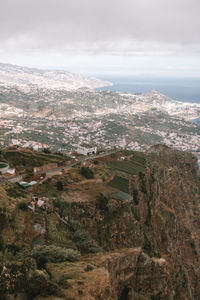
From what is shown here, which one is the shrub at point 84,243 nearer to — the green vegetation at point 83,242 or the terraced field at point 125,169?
the green vegetation at point 83,242

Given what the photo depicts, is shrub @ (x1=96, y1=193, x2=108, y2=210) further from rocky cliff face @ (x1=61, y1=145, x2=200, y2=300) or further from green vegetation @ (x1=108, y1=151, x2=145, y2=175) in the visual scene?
green vegetation @ (x1=108, y1=151, x2=145, y2=175)

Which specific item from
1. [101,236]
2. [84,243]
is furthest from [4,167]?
[84,243]

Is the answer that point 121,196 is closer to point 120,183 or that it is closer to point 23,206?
point 120,183

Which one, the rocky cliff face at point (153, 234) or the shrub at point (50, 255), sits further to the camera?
the rocky cliff face at point (153, 234)

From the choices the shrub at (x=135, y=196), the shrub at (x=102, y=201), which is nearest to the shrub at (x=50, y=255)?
the shrub at (x=102, y=201)

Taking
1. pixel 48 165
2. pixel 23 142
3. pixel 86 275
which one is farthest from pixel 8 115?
pixel 86 275

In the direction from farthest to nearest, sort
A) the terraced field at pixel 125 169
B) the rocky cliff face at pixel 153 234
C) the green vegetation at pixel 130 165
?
the green vegetation at pixel 130 165 < the terraced field at pixel 125 169 < the rocky cliff face at pixel 153 234

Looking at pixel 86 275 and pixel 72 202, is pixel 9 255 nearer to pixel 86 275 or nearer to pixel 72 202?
pixel 86 275
